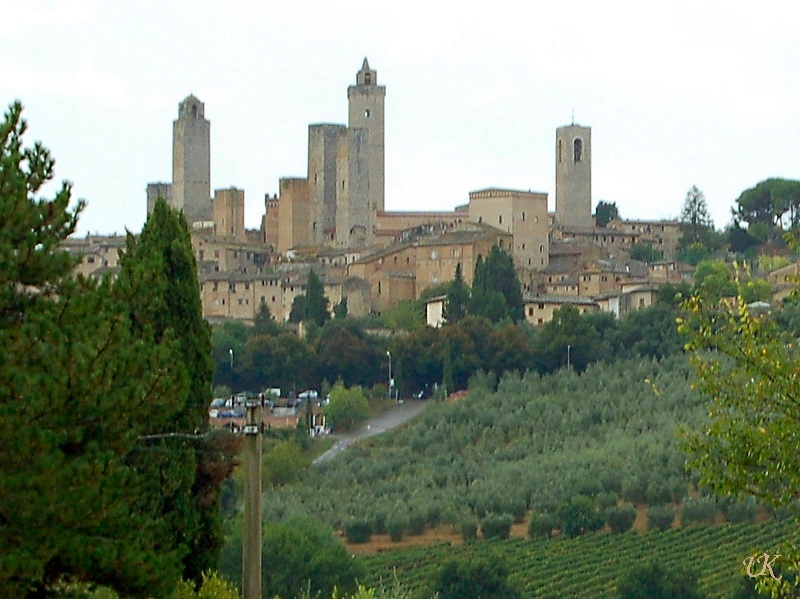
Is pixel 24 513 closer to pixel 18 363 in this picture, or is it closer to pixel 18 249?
pixel 18 363

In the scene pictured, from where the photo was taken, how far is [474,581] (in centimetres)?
2533

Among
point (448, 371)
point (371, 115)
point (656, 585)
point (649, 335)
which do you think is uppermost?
point (371, 115)

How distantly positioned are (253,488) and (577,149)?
191 feet

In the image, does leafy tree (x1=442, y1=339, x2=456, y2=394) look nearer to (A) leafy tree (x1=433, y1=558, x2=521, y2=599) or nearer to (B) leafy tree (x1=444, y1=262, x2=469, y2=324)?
(B) leafy tree (x1=444, y1=262, x2=469, y2=324)

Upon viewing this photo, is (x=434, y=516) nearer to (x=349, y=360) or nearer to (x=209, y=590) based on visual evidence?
(x=349, y=360)

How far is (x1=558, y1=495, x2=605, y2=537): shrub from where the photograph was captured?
30656 mm

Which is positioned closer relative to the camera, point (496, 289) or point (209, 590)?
point (209, 590)

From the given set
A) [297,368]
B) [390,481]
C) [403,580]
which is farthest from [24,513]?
[297,368]

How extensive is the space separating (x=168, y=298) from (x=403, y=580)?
1470 cm

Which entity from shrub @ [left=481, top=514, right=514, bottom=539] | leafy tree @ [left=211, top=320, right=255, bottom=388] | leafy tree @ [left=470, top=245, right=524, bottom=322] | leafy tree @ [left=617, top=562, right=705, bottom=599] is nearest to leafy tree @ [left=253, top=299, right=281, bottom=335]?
leafy tree @ [left=211, top=320, right=255, bottom=388]

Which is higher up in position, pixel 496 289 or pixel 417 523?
pixel 496 289

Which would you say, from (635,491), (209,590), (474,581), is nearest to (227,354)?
(635,491)

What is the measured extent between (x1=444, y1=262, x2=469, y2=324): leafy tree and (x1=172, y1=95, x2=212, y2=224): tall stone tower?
16.5 meters

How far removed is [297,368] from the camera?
45781 mm
